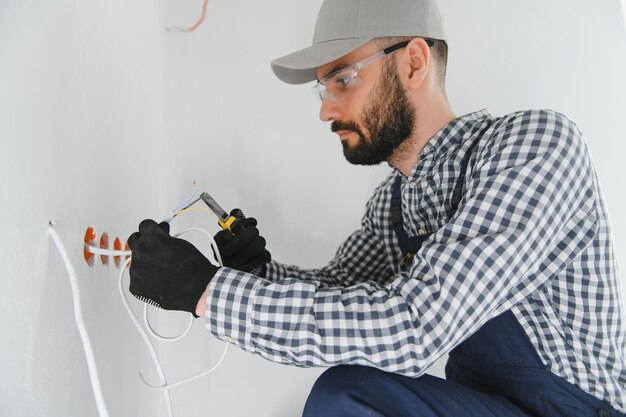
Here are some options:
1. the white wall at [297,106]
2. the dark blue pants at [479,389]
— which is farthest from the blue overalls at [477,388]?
the white wall at [297,106]

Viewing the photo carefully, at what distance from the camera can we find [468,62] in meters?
1.52

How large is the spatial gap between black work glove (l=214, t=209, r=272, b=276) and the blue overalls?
0.31 metres

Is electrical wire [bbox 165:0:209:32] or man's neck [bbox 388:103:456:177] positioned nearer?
man's neck [bbox 388:103:456:177]

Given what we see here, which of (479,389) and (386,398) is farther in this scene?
(479,389)

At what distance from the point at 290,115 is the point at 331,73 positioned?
39 centimetres

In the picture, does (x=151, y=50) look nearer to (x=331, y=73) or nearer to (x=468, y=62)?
(x=331, y=73)

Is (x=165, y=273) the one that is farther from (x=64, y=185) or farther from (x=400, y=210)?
(x=400, y=210)

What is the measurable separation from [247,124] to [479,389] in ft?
2.82

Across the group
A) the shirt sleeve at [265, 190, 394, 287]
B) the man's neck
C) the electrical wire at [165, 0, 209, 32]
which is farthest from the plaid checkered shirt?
the electrical wire at [165, 0, 209, 32]

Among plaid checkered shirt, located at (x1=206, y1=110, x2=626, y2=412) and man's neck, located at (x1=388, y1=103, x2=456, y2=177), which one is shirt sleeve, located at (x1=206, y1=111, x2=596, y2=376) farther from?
man's neck, located at (x1=388, y1=103, x2=456, y2=177)

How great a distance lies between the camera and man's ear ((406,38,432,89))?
41.3 inches

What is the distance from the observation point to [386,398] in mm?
835

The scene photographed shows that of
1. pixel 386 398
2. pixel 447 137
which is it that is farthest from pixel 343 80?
pixel 386 398

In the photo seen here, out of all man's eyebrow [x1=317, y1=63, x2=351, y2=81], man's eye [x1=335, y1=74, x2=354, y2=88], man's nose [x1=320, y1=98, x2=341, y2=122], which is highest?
man's eyebrow [x1=317, y1=63, x2=351, y2=81]
